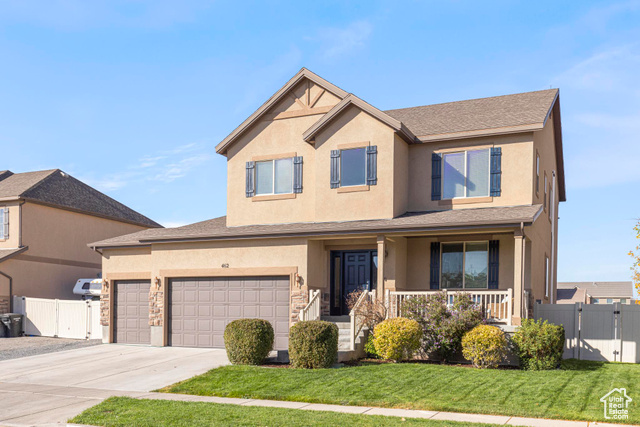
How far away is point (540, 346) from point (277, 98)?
1189 cm

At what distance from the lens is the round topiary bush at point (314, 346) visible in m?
14.3

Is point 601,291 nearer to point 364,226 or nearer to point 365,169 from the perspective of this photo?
point 365,169

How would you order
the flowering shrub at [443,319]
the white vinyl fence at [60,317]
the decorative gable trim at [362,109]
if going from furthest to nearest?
the white vinyl fence at [60,317], the decorative gable trim at [362,109], the flowering shrub at [443,319]

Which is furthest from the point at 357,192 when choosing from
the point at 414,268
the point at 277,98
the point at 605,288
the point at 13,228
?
the point at 605,288

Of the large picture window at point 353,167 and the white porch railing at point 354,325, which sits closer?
the white porch railing at point 354,325

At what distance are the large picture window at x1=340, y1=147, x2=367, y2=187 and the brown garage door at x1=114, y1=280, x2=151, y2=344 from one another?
811 centimetres

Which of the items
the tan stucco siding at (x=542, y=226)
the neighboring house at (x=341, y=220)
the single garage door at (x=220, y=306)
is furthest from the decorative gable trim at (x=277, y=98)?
the tan stucco siding at (x=542, y=226)

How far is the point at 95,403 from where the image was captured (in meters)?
11.6

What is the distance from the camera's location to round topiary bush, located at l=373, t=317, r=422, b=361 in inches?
589

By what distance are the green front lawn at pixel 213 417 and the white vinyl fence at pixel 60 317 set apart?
13.5 meters

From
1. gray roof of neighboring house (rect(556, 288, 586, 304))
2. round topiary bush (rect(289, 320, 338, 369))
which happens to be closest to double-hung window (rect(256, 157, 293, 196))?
round topiary bush (rect(289, 320, 338, 369))

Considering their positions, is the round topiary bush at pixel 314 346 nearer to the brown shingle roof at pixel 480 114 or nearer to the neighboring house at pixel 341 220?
the neighboring house at pixel 341 220

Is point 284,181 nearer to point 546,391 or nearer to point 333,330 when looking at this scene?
point 333,330

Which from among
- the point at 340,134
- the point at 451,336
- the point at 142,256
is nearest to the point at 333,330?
the point at 451,336
